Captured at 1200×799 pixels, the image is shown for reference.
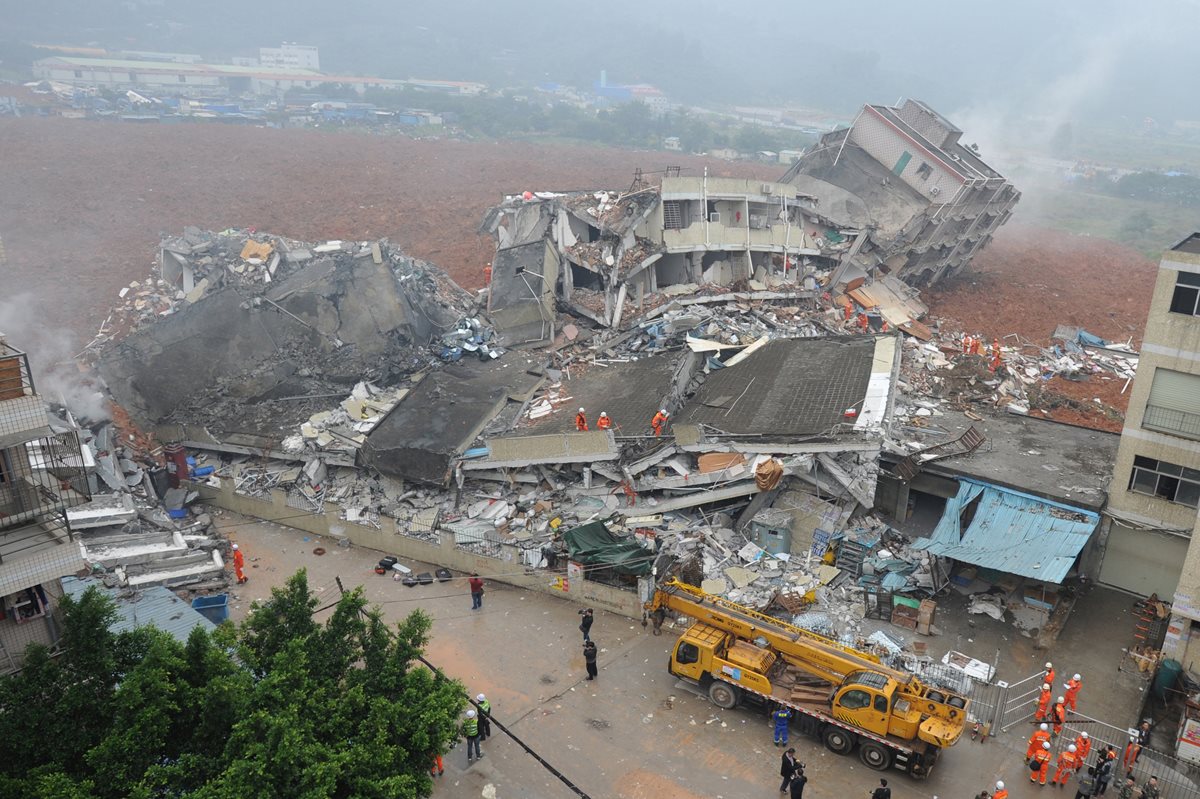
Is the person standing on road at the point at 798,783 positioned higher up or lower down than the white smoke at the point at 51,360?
lower down

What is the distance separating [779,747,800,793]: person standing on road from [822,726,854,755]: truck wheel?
0.86 m

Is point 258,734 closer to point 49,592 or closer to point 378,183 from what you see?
Result: point 49,592

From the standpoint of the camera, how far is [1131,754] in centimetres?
1152

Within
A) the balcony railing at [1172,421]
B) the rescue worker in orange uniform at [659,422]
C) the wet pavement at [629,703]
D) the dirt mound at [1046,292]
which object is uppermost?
the balcony railing at [1172,421]

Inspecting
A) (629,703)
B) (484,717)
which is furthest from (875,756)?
(484,717)

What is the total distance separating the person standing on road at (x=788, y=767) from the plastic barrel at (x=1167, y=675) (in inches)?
234

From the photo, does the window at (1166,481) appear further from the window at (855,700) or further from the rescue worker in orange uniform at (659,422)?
the rescue worker in orange uniform at (659,422)

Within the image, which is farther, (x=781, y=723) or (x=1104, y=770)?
(x=781, y=723)

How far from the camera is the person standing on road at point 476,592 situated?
1586 cm

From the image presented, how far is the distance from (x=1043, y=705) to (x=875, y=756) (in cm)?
275

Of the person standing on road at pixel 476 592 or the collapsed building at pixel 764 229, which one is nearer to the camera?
the person standing on road at pixel 476 592

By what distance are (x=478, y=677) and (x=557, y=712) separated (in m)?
1.66

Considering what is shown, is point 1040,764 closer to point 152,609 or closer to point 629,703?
point 629,703

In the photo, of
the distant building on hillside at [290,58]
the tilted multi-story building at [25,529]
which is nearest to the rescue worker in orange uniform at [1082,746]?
the tilted multi-story building at [25,529]
